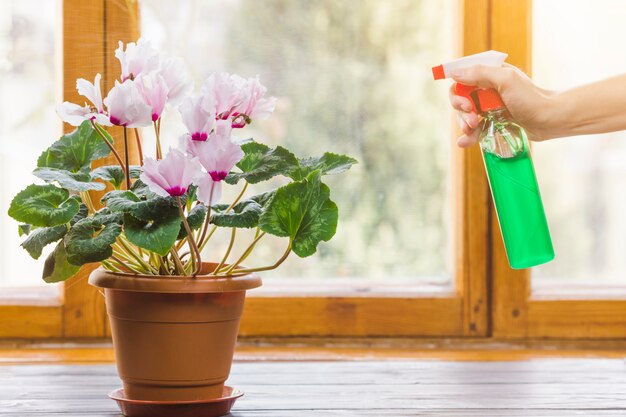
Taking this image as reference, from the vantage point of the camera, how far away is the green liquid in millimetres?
1151

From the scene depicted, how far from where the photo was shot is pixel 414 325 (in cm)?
183

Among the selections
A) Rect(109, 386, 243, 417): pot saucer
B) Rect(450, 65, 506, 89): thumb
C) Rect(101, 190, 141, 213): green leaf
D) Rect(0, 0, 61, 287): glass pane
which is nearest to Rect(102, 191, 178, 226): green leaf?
Rect(101, 190, 141, 213): green leaf

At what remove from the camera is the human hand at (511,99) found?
113cm

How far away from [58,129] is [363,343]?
793 mm

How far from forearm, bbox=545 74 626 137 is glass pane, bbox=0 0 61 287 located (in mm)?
1044

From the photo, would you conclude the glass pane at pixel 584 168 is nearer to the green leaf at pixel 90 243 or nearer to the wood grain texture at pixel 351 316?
the wood grain texture at pixel 351 316

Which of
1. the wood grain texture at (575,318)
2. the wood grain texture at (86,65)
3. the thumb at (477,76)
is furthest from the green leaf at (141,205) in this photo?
the wood grain texture at (575,318)

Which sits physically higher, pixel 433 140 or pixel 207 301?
pixel 433 140

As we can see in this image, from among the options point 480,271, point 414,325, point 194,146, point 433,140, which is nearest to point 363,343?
point 414,325

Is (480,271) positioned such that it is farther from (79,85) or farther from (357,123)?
(79,85)

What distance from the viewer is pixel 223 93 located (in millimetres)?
1022

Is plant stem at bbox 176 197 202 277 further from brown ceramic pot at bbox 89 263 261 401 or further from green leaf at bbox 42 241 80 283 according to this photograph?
green leaf at bbox 42 241 80 283

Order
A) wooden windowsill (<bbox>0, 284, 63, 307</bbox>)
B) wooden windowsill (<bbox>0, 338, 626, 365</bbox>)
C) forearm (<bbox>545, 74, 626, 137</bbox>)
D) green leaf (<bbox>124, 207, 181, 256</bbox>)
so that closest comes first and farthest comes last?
green leaf (<bbox>124, 207, 181, 256</bbox>) < forearm (<bbox>545, 74, 626, 137</bbox>) < wooden windowsill (<bbox>0, 338, 626, 365</bbox>) < wooden windowsill (<bbox>0, 284, 63, 307</bbox>)

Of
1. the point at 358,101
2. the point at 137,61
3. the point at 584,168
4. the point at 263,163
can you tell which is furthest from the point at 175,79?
the point at 584,168
